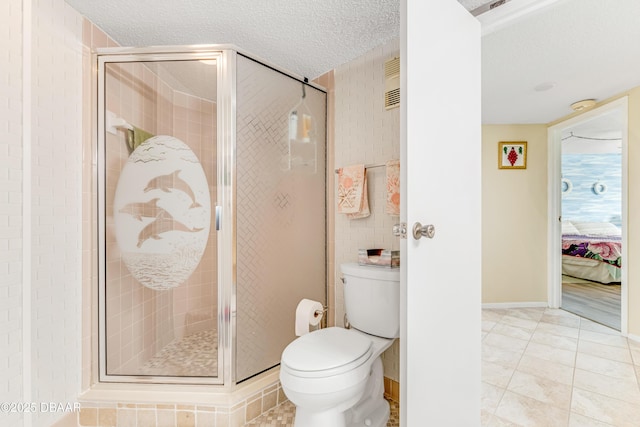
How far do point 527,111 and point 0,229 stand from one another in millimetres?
4214

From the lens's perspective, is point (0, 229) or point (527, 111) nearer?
point (0, 229)

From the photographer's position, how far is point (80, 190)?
1638 millimetres

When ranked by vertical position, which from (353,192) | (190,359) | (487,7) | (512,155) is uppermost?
(487,7)

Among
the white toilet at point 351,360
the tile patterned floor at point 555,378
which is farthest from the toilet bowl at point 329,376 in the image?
the tile patterned floor at point 555,378

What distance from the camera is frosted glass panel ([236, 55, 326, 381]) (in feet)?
Result: 5.84

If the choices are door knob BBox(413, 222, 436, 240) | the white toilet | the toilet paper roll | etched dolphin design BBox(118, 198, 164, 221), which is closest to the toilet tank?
the white toilet

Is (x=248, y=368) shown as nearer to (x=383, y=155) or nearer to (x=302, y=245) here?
(x=302, y=245)

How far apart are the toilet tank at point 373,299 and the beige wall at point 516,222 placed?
2641mm

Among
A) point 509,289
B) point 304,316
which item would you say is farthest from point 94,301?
point 509,289

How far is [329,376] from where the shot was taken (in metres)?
1.25

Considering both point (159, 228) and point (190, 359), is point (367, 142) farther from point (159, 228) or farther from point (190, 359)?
point (190, 359)

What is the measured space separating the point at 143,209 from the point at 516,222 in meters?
3.83

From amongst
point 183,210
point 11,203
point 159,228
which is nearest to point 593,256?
point 183,210

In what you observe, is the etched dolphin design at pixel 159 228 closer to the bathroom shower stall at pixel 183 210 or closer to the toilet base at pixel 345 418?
the bathroom shower stall at pixel 183 210
